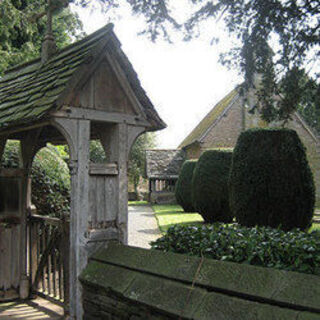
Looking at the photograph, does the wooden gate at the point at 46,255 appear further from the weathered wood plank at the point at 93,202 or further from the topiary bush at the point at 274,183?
the topiary bush at the point at 274,183

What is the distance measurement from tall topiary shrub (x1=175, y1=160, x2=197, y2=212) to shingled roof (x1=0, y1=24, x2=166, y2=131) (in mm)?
17060

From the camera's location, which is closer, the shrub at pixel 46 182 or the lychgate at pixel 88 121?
the lychgate at pixel 88 121

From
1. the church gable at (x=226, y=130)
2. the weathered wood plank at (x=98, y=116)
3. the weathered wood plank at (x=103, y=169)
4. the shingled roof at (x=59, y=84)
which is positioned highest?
the church gable at (x=226, y=130)

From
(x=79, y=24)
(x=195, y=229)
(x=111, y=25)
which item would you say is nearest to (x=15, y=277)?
(x=195, y=229)

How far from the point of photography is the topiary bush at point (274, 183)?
1052 centimetres

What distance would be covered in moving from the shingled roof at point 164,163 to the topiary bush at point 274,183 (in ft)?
72.5

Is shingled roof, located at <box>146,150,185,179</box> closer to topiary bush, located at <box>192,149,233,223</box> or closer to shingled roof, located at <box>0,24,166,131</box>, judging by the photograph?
topiary bush, located at <box>192,149,233,223</box>

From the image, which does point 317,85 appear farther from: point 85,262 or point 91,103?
point 85,262

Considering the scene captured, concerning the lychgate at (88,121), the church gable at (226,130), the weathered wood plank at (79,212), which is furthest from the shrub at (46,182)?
the church gable at (226,130)

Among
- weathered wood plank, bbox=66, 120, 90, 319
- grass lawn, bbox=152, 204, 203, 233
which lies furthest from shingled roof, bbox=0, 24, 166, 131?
grass lawn, bbox=152, 204, 203, 233

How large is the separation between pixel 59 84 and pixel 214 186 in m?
12.7

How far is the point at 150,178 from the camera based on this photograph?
1307 inches

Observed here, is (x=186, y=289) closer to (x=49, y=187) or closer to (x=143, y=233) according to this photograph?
(x=49, y=187)

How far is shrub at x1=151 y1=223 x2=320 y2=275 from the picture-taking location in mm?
3434
